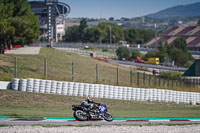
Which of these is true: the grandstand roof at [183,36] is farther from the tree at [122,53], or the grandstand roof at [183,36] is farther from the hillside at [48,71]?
the hillside at [48,71]

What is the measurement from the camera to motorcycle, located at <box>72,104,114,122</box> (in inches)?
639

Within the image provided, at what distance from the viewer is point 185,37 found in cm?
13888

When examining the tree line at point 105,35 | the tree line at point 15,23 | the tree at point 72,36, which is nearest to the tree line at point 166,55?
the tree line at point 15,23

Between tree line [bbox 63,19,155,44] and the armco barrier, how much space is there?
121 meters

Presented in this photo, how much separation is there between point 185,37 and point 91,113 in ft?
419

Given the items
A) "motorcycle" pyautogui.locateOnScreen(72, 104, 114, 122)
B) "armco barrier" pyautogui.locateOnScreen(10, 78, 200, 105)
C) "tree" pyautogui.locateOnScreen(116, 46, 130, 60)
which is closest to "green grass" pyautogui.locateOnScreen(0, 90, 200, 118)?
"armco barrier" pyautogui.locateOnScreen(10, 78, 200, 105)

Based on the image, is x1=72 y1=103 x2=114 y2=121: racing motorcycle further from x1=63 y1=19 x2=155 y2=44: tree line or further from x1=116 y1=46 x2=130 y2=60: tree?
x1=63 y1=19 x2=155 y2=44: tree line

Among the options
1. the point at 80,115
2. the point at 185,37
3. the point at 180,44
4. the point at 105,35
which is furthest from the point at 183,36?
the point at 80,115

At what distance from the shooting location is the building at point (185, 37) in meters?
126

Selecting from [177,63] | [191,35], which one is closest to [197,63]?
[177,63]

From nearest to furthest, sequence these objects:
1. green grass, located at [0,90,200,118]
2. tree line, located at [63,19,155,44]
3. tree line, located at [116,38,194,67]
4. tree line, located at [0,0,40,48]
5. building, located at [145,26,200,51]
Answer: green grass, located at [0,90,200,118] < tree line, located at [0,0,40,48] < tree line, located at [116,38,194,67] < building, located at [145,26,200,51] < tree line, located at [63,19,155,44]

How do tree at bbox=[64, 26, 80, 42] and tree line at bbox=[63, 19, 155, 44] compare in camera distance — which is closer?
tree line at bbox=[63, 19, 155, 44]

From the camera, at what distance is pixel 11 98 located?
22.6 metres

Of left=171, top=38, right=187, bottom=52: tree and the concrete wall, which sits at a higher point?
left=171, top=38, right=187, bottom=52: tree
